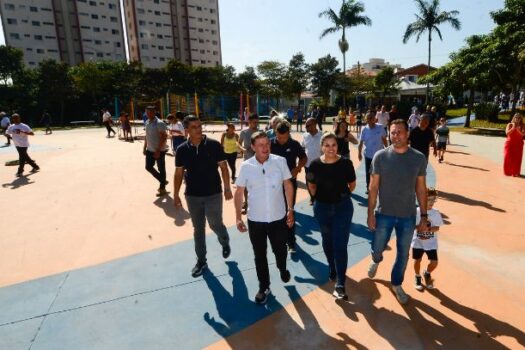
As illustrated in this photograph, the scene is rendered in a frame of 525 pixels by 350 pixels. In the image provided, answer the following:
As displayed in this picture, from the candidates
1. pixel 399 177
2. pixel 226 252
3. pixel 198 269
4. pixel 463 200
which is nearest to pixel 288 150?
pixel 226 252

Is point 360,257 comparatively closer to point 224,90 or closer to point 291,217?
point 291,217

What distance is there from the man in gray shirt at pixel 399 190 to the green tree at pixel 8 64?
5235cm

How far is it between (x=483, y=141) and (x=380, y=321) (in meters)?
17.6

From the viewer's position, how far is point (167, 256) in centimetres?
514

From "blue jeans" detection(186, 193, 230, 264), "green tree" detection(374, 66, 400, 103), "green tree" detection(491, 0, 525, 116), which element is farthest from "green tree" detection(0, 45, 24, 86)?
"green tree" detection(491, 0, 525, 116)

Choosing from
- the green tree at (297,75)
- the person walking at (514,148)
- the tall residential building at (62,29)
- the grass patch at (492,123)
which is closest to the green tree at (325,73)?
the green tree at (297,75)

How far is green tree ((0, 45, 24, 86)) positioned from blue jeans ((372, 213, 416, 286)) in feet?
172

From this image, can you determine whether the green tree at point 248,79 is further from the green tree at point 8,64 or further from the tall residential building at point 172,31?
the green tree at point 8,64

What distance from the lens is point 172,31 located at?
282 feet

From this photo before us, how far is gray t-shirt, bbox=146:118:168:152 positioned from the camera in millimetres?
7789

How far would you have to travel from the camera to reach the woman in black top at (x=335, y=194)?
3693mm

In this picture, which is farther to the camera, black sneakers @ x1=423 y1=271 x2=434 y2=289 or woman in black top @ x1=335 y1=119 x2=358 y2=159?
woman in black top @ x1=335 y1=119 x2=358 y2=159

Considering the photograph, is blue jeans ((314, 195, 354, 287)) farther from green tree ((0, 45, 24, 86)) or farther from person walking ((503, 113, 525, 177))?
green tree ((0, 45, 24, 86))

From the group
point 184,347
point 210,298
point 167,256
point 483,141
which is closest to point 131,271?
point 167,256
